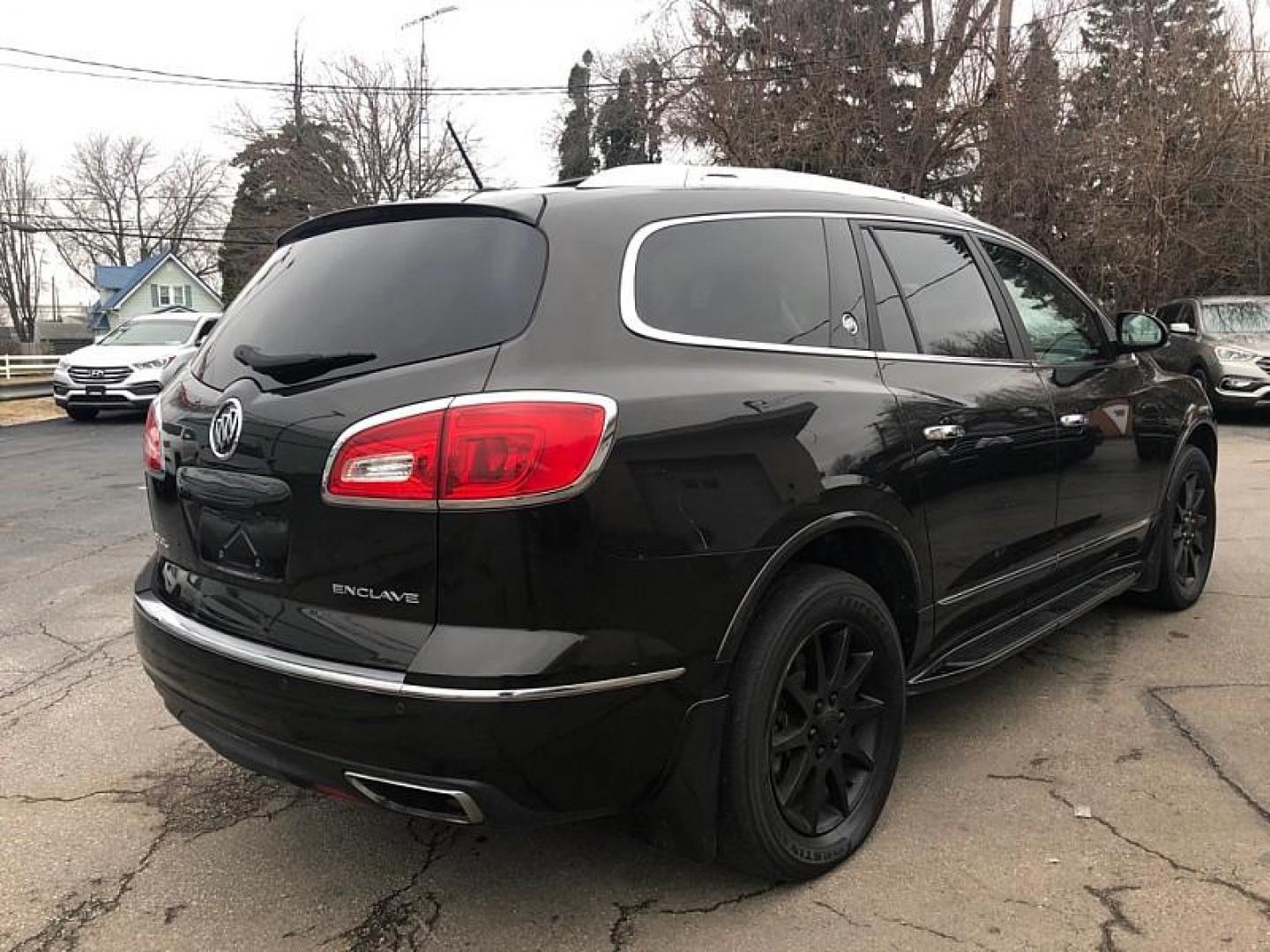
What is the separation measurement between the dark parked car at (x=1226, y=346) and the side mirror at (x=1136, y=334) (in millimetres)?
9611

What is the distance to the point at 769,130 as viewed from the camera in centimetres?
2106

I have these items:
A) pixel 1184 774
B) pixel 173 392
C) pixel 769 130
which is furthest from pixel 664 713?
pixel 769 130

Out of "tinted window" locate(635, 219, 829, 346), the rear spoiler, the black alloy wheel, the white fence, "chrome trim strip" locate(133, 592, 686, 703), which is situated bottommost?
the white fence

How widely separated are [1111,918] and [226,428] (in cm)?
243

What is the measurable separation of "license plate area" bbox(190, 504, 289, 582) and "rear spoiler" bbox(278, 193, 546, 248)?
856 mm

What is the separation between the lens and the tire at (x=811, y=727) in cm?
239

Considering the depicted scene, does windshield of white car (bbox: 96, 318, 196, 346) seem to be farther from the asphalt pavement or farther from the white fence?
the asphalt pavement

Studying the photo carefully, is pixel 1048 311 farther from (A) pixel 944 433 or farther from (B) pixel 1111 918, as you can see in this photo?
(B) pixel 1111 918

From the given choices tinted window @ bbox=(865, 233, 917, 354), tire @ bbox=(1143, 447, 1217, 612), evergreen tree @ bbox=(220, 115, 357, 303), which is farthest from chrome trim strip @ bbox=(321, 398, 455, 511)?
evergreen tree @ bbox=(220, 115, 357, 303)

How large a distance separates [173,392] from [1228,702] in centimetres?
378

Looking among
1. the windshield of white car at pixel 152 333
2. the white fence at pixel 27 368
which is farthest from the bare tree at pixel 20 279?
the windshield of white car at pixel 152 333

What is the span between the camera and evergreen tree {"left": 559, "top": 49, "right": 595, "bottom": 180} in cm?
2719

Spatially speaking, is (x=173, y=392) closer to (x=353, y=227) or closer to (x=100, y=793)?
(x=353, y=227)

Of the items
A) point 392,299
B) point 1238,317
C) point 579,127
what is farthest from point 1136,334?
point 579,127
